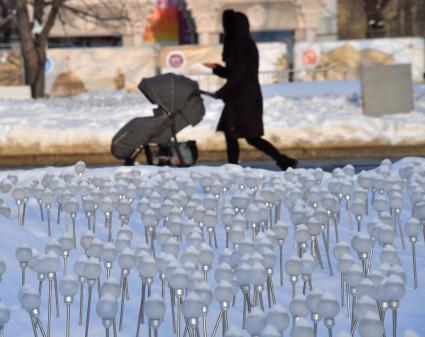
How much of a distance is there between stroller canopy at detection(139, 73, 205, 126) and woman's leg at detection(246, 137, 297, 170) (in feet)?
2.29

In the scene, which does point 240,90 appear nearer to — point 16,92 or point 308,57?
point 16,92

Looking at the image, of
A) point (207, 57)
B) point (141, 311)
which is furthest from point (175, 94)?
point (207, 57)

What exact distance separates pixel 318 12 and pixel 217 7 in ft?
10.4

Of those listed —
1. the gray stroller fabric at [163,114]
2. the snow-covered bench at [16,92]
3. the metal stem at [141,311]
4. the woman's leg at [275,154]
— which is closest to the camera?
the metal stem at [141,311]

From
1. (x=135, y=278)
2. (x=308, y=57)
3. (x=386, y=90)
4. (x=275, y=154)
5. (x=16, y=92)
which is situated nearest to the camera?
(x=135, y=278)

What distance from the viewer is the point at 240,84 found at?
42.2 feet

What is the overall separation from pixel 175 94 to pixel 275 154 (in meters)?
1.27

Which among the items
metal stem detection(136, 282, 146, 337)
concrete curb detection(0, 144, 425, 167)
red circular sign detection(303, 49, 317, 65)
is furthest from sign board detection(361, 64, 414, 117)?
metal stem detection(136, 282, 146, 337)

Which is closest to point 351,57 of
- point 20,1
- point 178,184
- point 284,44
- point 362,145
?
point 284,44

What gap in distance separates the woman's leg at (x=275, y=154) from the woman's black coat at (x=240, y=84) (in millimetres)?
105

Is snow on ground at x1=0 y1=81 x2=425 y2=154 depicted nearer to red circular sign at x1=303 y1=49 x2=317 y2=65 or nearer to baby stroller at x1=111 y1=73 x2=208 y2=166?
baby stroller at x1=111 y1=73 x2=208 y2=166

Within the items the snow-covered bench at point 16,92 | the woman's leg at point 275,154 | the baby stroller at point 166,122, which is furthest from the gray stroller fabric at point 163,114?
the snow-covered bench at point 16,92

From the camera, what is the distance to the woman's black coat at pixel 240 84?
42.1ft

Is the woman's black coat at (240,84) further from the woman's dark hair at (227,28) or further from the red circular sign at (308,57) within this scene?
the red circular sign at (308,57)
